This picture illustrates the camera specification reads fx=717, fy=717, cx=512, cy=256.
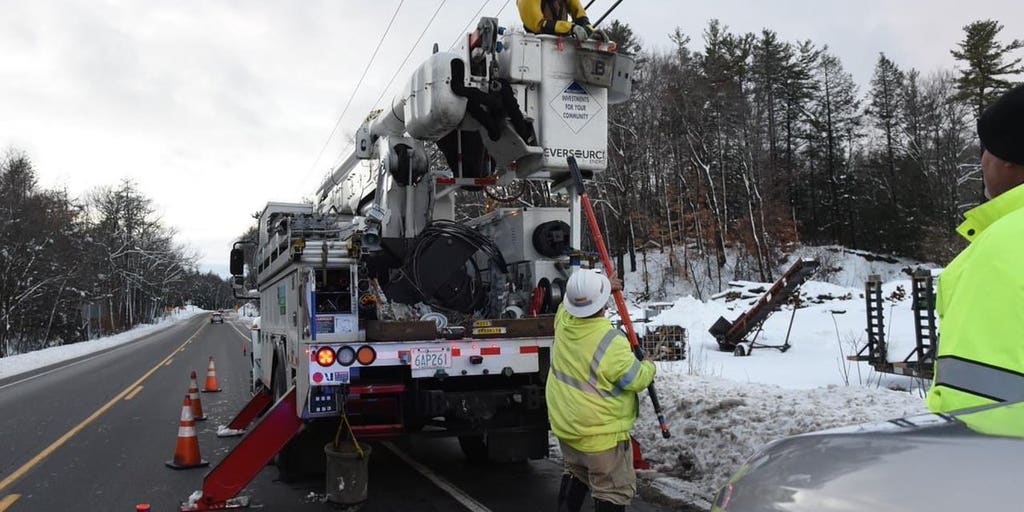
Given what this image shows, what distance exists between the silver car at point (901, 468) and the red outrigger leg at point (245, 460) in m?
4.73

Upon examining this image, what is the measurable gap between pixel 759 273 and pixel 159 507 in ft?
129

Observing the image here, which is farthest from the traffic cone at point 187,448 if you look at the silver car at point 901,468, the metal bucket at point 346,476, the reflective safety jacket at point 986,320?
the reflective safety jacket at point 986,320

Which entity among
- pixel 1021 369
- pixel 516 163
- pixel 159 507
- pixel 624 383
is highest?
pixel 516 163

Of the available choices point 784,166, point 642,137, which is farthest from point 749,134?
point 784,166

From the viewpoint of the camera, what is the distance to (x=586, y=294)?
13.9 ft

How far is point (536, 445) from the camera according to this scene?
244 inches

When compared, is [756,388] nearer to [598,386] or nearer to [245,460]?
[598,386]

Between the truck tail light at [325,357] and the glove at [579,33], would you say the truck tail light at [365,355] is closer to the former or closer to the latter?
the truck tail light at [325,357]

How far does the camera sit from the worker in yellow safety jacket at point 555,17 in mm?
6438

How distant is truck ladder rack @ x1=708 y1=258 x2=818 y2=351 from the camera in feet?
55.9

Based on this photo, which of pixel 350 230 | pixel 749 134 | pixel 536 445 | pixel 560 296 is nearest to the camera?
pixel 536 445

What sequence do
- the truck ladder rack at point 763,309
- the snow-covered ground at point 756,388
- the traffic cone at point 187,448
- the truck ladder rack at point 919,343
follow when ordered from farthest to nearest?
the truck ladder rack at point 763,309 < the truck ladder rack at point 919,343 < the traffic cone at point 187,448 < the snow-covered ground at point 756,388

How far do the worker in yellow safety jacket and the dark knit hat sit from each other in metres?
4.81

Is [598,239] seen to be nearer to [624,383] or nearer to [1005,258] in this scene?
[624,383]
